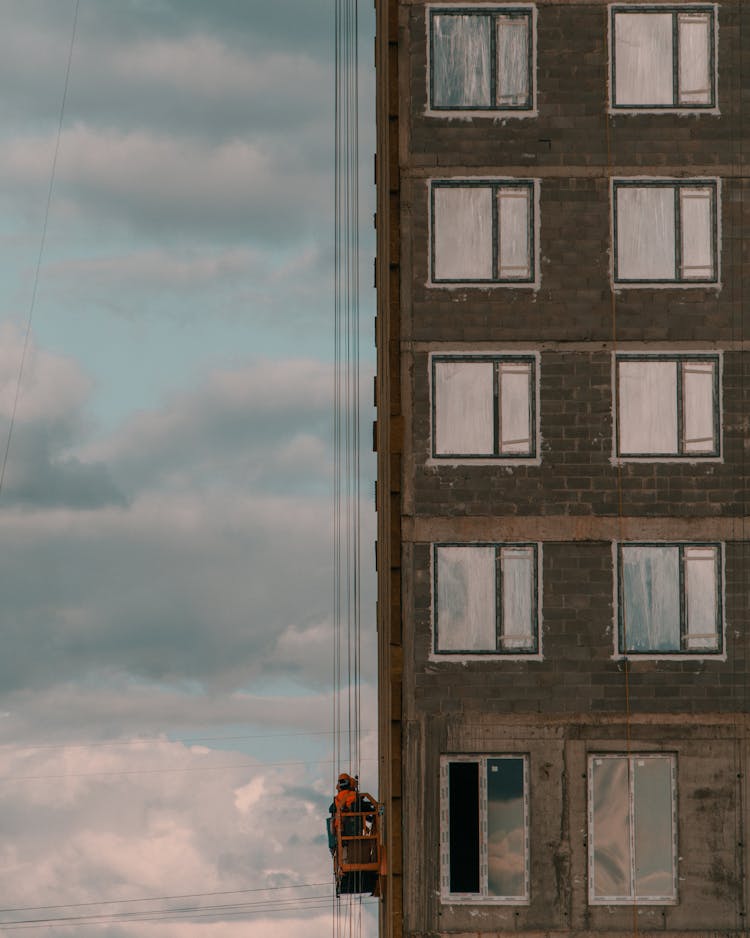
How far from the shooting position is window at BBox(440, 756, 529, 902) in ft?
135

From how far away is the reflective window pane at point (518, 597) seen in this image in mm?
41375

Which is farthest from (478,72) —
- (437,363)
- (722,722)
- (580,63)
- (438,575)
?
(722,722)

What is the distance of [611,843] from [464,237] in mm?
15203

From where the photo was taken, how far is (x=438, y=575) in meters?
41.6

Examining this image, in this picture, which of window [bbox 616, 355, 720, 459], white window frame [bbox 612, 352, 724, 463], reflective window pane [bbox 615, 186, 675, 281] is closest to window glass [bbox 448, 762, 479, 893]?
white window frame [bbox 612, 352, 724, 463]

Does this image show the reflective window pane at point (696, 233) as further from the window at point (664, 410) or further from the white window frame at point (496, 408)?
the white window frame at point (496, 408)

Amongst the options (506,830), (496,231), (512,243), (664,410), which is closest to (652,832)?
(506,830)

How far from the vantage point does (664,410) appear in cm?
4219

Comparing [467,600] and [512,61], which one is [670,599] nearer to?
[467,600]

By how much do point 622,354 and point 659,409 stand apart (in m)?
1.64

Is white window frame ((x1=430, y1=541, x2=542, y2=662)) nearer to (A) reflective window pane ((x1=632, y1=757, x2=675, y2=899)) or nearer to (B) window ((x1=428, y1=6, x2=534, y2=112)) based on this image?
(A) reflective window pane ((x1=632, y1=757, x2=675, y2=899))

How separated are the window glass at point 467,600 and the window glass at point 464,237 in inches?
272

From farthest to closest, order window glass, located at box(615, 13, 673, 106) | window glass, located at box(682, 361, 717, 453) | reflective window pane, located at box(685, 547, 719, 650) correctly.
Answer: window glass, located at box(615, 13, 673, 106) → window glass, located at box(682, 361, 717, 453) → reflective window pane, located at box(685, 547, 719, 650)

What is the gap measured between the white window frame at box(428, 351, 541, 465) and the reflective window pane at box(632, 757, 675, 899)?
25.9 feet
